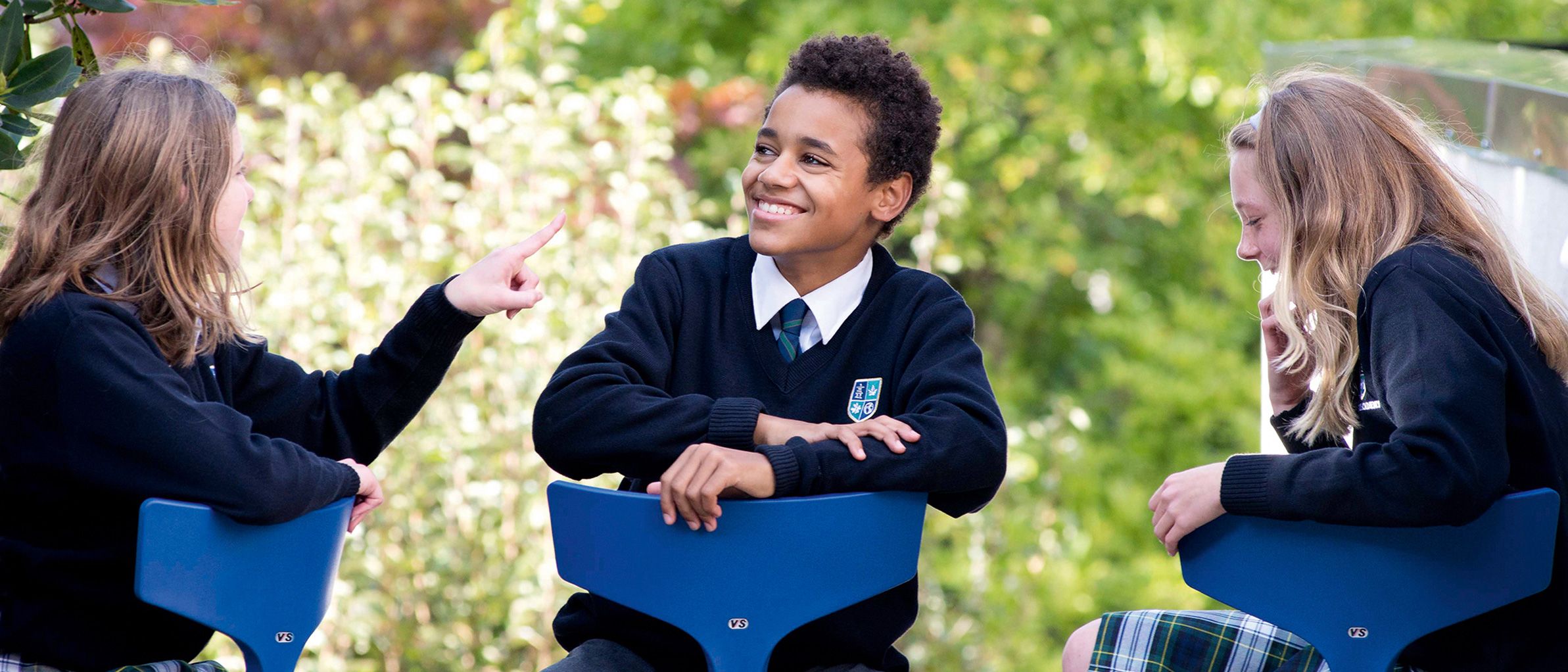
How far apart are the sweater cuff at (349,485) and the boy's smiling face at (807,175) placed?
0.71m

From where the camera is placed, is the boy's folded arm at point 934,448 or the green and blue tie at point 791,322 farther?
the green and blue tie at point 791,322

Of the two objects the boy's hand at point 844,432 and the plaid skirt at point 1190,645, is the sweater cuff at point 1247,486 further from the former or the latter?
the boy's hand at point 844,432

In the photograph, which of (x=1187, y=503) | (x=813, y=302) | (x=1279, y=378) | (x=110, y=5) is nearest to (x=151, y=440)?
(x=110, y=5)

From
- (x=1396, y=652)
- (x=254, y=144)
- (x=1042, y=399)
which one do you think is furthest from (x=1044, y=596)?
(x=1396, y=652)

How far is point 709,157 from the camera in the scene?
624 cm

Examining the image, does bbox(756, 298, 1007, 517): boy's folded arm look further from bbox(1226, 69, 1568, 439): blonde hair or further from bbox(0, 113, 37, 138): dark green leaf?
bbox(0, 113, 37, 138): dark green leaf

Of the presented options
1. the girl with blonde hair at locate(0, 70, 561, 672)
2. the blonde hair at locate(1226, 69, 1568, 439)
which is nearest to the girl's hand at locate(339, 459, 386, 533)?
the girl with blonde hair at locate(0, 70, 561, 672)

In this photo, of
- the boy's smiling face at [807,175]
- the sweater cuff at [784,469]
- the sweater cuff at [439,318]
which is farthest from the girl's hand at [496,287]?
the sweater cuff at [784,469]

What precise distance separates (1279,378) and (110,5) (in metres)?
1.98

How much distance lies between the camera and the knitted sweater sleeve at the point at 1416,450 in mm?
1784

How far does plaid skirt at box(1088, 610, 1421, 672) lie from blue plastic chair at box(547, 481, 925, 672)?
447 mm

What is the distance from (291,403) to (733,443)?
790 millimetres

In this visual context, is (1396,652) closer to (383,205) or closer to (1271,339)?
(1271,339)

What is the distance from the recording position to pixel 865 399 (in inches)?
89.3
